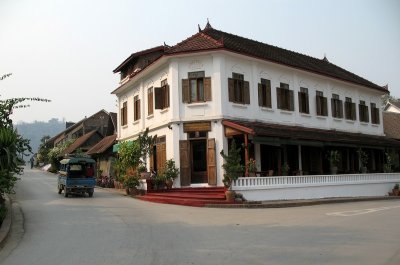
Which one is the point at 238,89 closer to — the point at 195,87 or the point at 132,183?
the point at 195,87

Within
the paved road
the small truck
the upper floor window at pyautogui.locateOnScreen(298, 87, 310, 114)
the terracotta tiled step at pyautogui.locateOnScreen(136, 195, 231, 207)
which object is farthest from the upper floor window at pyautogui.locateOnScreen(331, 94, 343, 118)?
the small truck

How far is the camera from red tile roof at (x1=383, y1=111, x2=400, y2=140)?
32588mm

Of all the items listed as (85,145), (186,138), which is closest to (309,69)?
(186,138)

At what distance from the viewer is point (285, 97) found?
77.1 ft

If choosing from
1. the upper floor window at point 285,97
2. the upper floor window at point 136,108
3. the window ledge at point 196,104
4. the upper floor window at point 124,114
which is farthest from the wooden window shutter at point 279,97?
the upper floor window at point 124,114

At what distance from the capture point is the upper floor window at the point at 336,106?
26.6 metres

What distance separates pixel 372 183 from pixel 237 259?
61.5 ft

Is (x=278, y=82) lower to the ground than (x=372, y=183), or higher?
higher

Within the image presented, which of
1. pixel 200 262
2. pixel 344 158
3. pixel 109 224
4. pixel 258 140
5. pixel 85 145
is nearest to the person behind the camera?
pixel 200 262

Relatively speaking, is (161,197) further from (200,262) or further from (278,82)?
(200,262)

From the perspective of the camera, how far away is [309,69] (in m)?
24.2

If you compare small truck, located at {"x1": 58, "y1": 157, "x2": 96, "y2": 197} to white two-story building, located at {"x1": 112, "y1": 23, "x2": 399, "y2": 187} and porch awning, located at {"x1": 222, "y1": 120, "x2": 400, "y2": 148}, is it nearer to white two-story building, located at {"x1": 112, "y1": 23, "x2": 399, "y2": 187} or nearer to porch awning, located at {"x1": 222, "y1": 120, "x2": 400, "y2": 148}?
white two-story building, located at {"x1": 112, "y1": 23, "x2": 399, "y2": 187}

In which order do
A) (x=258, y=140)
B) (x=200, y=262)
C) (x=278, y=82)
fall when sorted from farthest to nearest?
(x=278, y=82) < (x=258, y=140) < (x=200, y=262)

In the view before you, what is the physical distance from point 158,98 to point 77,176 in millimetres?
5554
